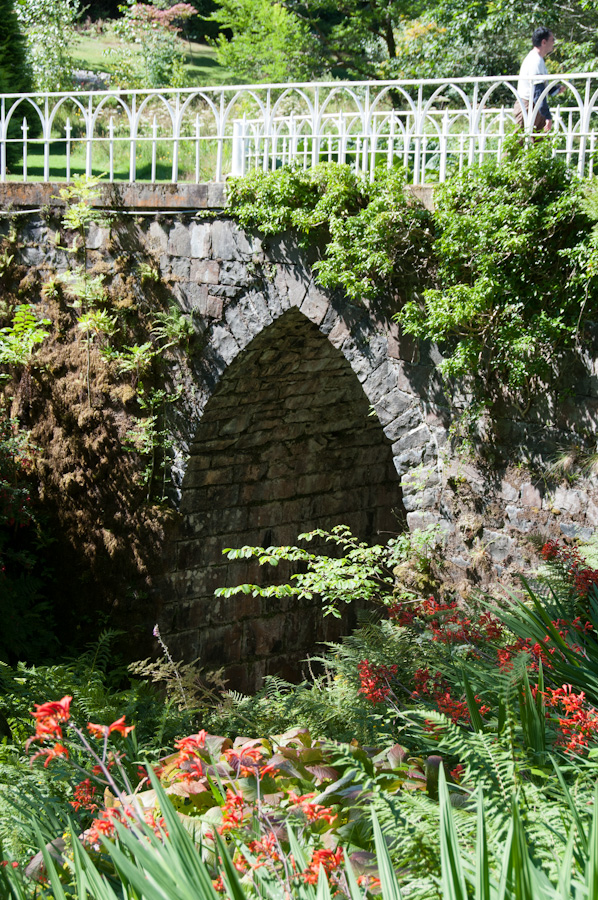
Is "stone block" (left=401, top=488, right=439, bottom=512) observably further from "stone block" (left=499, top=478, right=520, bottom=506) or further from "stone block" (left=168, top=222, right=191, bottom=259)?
"stone block" (left=168, top=222, right=191, bottom=259)

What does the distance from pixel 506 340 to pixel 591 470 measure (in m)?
0.92

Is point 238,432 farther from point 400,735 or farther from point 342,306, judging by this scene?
point 400,735

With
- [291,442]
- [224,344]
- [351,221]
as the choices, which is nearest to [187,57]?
[291,442]

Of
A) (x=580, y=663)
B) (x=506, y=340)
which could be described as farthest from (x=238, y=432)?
(x=580, y=663)

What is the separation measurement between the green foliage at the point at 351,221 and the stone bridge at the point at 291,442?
0.84 feet

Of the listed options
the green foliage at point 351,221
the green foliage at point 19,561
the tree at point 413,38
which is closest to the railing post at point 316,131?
the green foliage at point 351,221

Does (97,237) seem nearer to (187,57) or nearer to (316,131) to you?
(316,131)

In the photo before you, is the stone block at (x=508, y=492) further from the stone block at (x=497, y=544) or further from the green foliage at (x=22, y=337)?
the green foliage at (x=22, y=337)

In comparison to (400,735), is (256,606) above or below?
below

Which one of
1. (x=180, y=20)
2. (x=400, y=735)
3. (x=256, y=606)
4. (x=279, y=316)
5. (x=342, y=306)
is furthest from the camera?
(x=180, y=20)

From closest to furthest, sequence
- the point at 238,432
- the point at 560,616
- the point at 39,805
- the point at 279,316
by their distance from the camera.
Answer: the point at 39,805 → the point at 560,616 → the point at 279,316 → the point at 238,432

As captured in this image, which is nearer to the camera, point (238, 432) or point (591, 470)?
point (591, 470)

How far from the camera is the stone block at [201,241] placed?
7.19 m

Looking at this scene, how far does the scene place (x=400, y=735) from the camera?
10.9 feet
